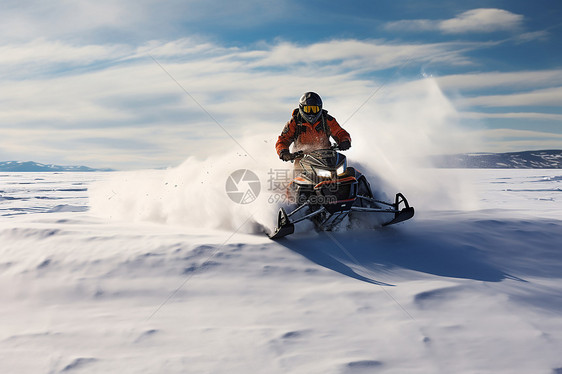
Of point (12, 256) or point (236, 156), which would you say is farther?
point (236, 156)

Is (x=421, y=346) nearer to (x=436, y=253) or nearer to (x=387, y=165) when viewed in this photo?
(x=436, y=253)

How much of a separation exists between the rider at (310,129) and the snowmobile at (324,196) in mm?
791

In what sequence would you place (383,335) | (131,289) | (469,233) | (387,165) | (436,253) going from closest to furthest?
(383,335) → (131,289) → (436,253) → (469,233) → (387,165)

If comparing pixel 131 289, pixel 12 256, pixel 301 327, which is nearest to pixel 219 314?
pixel 301 327

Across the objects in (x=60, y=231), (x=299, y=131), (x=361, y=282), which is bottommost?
(x=361, y=282)

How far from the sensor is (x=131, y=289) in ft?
16.1

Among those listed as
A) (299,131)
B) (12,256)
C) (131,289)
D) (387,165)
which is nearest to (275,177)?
→ (299,131)

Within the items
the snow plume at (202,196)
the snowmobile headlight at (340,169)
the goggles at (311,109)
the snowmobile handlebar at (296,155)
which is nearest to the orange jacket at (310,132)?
the goggles at (311,109)

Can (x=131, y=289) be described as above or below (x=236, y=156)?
below

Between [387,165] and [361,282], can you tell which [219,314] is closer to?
[361,282]

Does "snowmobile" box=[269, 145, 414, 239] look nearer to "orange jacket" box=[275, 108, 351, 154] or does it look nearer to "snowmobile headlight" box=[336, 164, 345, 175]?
"snowmobile headlight" box=[336, 164, 345, 175]

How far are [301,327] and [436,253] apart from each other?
3241 millimetres

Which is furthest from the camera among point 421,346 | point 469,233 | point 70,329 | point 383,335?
point 469,233

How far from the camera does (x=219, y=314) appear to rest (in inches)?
162
